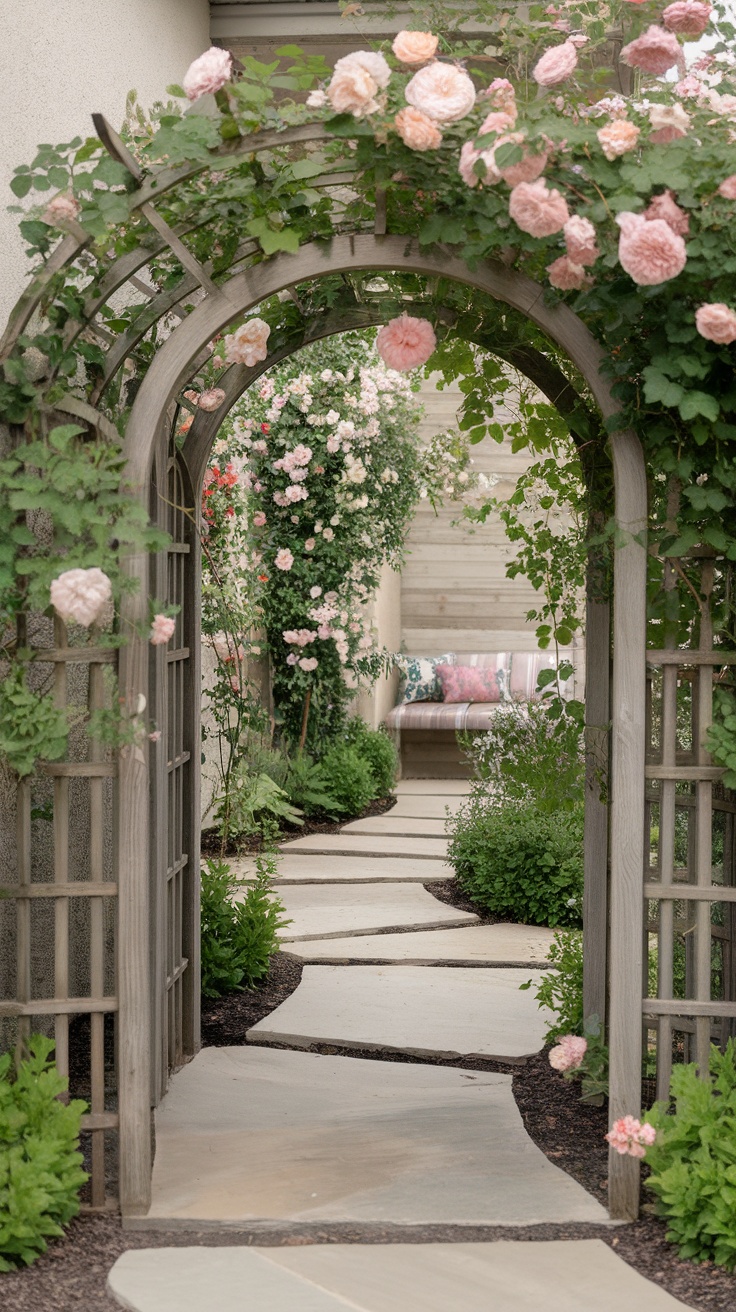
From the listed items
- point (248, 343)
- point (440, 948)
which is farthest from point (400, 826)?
point (248, 343)

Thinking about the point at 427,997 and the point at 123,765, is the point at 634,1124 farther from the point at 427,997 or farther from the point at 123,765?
the point at 427,997

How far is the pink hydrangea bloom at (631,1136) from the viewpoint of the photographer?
91.9 inches

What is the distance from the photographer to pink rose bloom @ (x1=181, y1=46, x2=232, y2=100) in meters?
2.19

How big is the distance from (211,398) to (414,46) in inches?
45.7

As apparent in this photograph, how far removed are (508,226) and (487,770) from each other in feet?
12.0

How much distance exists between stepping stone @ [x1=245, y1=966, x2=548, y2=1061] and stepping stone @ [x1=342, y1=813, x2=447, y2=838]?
2.15m

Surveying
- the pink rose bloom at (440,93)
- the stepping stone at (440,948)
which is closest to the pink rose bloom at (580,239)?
the pink rose bloom at (440,93)

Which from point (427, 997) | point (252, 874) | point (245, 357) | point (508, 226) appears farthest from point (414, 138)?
point (252, 874)

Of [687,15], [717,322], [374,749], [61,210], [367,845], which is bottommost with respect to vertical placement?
[367,845]

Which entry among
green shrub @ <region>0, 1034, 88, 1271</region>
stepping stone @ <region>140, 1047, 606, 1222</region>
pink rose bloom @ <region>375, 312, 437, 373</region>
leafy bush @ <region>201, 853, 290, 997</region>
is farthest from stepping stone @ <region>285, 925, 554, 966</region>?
pink rose bloom @ <region>375, 312, 437, 373</region>

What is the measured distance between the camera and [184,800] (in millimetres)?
3352

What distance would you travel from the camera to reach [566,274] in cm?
227

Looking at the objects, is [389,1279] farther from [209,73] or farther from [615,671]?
[209,73]

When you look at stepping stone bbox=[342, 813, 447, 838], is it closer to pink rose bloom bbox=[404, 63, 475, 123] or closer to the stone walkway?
the stone walkway
